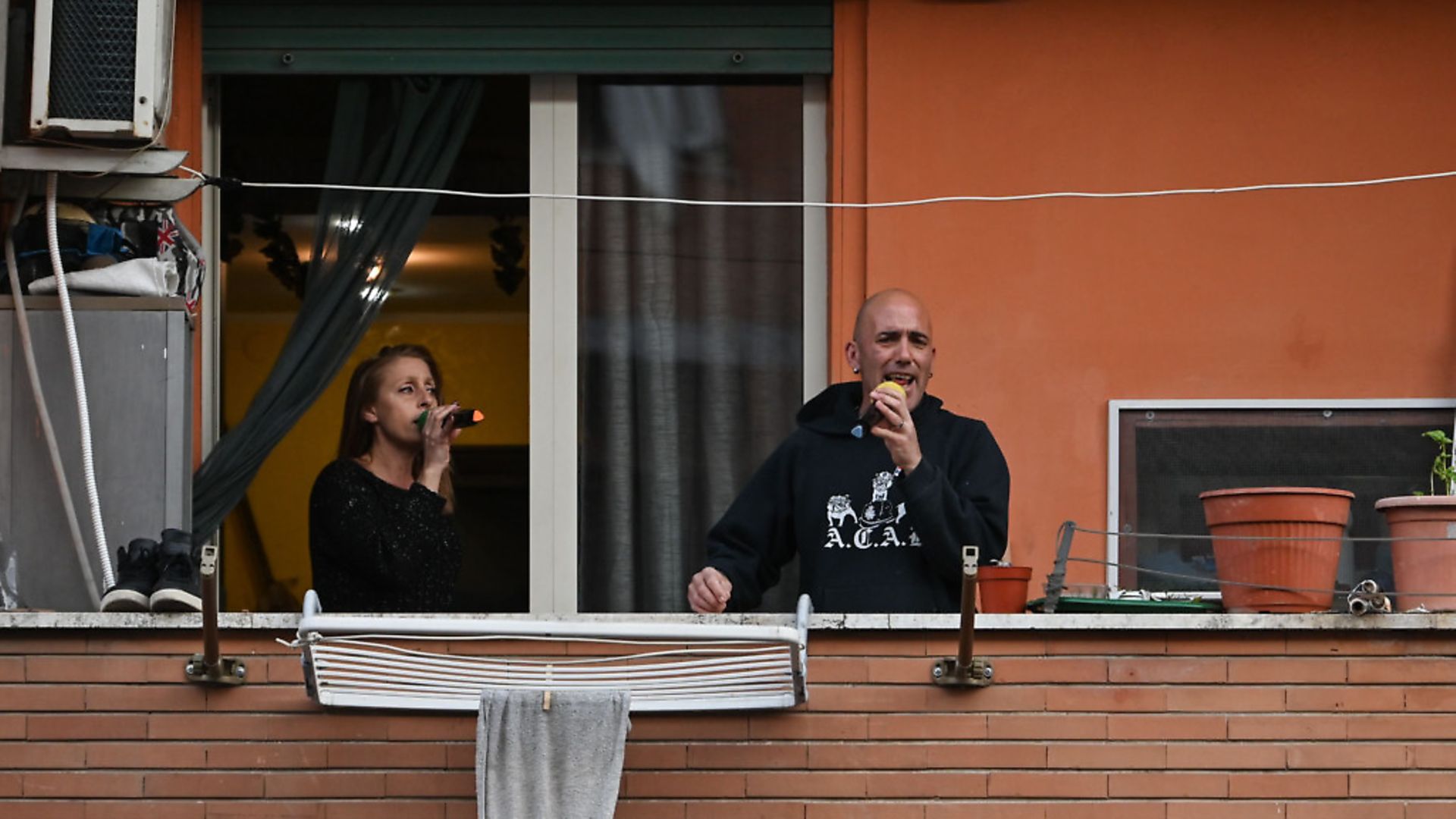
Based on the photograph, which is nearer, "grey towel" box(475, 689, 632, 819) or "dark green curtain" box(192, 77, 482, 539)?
"grey towel" box(475, 689, 632, 819)

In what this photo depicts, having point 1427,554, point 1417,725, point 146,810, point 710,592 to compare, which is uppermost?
point 1427,554

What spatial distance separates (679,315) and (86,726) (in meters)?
2.92

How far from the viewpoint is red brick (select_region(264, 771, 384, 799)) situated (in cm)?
604

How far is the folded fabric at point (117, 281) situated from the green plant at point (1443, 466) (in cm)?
384

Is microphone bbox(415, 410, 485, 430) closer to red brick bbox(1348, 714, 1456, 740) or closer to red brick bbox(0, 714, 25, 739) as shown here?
red brick bbox(0, 714, 25, 739)

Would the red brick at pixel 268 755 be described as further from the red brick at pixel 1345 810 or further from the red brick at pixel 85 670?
the red brick at pixel 1345 810

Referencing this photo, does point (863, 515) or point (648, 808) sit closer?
point (648, 808)

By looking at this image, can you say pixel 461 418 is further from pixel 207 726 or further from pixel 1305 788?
pixel 1305 788

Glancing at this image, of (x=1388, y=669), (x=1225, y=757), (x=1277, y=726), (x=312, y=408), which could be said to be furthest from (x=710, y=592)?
(x=312, y=408)

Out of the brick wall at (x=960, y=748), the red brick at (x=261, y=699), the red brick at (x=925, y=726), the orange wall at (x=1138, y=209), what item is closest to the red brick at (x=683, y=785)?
the brick wall at (x=960, y=748)

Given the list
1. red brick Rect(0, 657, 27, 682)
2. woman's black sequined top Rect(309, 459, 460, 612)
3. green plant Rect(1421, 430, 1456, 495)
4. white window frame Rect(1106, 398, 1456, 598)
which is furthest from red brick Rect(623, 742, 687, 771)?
green plant Rect(1421, 430, 1456, 495)

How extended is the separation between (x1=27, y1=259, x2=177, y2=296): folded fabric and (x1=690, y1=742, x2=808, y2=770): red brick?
2222mm

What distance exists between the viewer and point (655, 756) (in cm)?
604

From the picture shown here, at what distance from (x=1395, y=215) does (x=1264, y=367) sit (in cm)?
66
